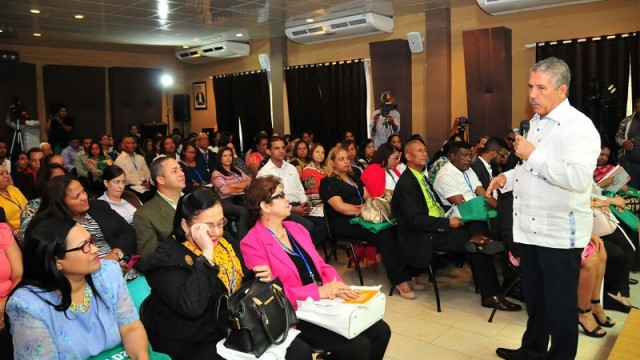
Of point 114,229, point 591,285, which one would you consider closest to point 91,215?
point 114,229

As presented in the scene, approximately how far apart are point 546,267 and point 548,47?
19.5 ft

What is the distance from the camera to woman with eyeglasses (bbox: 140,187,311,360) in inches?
73.9

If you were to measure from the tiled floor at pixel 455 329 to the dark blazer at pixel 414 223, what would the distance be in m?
0.37

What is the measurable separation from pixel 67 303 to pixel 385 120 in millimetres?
7058

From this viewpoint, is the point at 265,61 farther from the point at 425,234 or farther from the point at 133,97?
the point at 425,234

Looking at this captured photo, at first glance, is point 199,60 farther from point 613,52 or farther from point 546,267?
point 546,267

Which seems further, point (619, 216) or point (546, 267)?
point (619, 216)

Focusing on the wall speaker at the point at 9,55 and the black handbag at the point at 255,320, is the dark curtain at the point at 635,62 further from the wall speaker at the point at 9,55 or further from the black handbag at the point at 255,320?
the wall speaker at the point at 9,55

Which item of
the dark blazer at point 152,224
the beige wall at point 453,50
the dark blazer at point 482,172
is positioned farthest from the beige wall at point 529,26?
the dark blazer at point 152,224

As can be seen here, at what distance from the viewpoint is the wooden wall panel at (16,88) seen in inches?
411

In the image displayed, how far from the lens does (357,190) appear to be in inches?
172

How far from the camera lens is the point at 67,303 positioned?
66.9 inches

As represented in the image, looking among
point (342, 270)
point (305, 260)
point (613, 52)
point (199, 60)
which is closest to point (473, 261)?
point (342, 270)

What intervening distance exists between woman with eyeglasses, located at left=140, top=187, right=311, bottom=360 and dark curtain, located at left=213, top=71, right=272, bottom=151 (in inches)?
358
